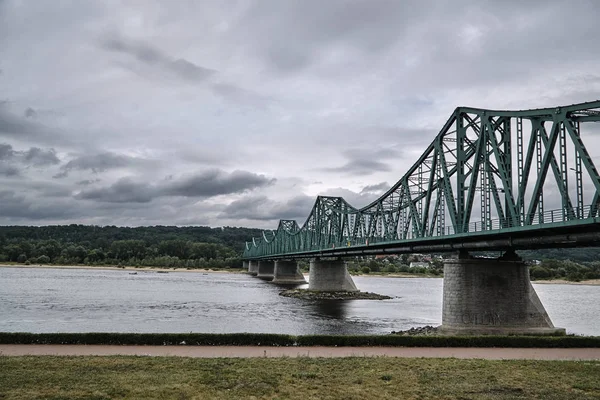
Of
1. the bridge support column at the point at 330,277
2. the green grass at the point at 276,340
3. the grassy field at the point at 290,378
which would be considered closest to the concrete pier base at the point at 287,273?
the bridge support column at the point at 330,277

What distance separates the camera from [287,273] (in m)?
158

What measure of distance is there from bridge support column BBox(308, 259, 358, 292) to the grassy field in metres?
77.6

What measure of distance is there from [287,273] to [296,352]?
134 meters

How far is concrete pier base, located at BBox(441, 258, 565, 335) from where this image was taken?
3878 cm

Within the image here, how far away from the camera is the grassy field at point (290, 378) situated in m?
16.3

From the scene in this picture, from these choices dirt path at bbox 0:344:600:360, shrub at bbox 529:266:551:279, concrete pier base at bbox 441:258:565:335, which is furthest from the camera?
shrub at bbox 529:266:551:279

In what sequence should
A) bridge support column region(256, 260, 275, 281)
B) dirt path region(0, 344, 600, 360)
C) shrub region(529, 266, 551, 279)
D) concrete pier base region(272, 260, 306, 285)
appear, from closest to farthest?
1. dirt path region(0, 344, 600, 360)
2. concrete pier base region(272, 260, 306, 285)
3. shrub region(529, 266, 551, 279)
4. bridge support column region(256, 260, 275, 281)

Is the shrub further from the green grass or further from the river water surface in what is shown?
the green grass

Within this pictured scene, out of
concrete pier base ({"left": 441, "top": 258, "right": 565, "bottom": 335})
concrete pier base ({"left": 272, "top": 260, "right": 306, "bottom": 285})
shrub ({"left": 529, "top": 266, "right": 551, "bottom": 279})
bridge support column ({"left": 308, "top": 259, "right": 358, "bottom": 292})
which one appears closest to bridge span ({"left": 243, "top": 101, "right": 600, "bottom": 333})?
concrete pier base ({"left": 441, "top": 258, "right": 565, "bottom": 335})

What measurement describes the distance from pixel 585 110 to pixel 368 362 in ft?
64.0

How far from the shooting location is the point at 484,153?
43938 millimetres

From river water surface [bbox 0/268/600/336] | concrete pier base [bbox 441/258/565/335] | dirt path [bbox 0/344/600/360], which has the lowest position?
river water surface [bbox 0/268/600/336]

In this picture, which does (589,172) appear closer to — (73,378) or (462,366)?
(462,366)

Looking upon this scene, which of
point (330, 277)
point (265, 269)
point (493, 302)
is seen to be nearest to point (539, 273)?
point (265, 269)
